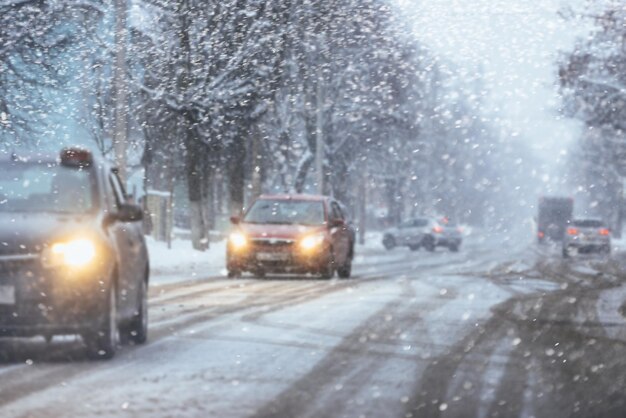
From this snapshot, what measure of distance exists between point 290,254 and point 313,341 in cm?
1353

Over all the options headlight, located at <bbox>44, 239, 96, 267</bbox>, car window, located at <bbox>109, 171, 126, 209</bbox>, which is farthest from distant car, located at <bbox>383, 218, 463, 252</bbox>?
headlight, located at <bbox>44, 239, 96, 267</bbox>

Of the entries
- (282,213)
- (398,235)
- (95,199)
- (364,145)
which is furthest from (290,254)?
(398,235)

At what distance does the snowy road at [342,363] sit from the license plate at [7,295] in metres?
0.46

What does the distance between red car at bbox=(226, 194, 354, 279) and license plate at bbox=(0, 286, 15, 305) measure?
51.2 feet

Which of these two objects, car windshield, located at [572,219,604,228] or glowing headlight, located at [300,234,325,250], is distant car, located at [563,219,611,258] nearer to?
car windshield, located at [572,219,604,228]

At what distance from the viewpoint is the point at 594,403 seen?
27.9 ft

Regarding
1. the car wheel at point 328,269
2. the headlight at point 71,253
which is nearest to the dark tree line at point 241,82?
the car wheel at point 328,269

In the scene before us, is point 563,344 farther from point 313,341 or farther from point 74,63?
point 74,63

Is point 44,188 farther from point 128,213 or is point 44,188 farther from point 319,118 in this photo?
point 319,118

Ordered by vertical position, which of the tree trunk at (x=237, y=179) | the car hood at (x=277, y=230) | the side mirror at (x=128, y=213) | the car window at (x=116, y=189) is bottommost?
the car hood at (x=277, y=230)

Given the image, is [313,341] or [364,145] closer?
[313,341]

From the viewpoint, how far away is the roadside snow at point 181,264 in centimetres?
2688

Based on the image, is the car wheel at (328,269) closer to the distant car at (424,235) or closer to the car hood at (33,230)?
the car hood at (33,230)

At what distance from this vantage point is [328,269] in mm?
25875
